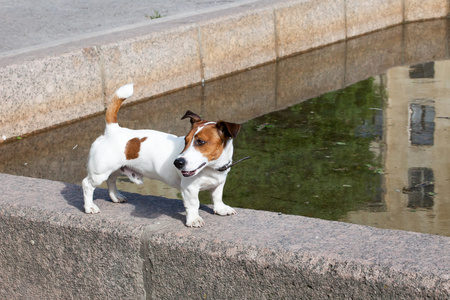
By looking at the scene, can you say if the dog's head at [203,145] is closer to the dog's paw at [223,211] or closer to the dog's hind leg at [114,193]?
the dog's paw at [223,211]

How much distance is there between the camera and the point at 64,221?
3795 millimetres

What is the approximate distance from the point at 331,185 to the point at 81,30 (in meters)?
5.00

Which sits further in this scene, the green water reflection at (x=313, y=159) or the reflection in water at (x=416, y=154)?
the green water reflection at (x=313, y=159)

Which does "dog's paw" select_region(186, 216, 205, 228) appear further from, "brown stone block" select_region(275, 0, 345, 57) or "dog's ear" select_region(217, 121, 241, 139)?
"brown stone block" select_region(275, 0, 345, 57)

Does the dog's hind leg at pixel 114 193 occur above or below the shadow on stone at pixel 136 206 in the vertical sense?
above

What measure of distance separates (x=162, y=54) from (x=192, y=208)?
17.3 feet

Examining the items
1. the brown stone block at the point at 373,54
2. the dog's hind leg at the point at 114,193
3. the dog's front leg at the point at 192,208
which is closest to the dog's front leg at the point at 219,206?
the dog's front leg at the point at 192,208

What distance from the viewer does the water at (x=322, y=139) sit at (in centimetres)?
575

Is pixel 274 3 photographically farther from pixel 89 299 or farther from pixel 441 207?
pixel 89 299

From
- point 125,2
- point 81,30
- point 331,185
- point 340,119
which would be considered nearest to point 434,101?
point 340,119

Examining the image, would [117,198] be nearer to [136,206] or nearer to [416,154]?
[136,206]

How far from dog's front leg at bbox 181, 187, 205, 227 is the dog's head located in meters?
0.24

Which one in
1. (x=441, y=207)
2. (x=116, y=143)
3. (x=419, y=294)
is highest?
(x=116, y=143)

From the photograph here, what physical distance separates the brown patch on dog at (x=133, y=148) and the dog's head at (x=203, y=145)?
1.23 feet
